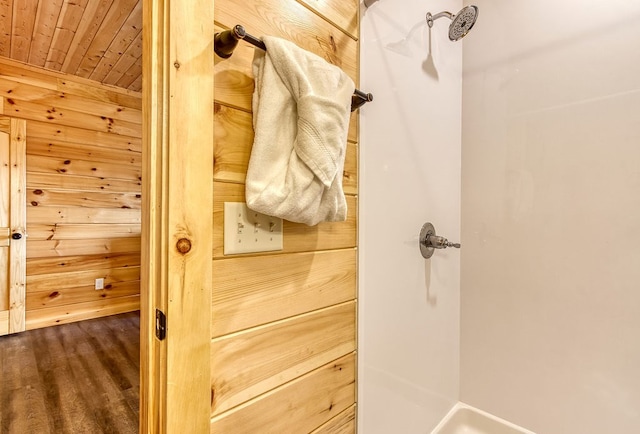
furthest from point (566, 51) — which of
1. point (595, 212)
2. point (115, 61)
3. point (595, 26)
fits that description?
point (115, 61)

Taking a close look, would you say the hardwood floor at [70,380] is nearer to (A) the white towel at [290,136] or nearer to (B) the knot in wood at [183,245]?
(B) the knot in wood at [183,245]

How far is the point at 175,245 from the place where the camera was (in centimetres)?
59

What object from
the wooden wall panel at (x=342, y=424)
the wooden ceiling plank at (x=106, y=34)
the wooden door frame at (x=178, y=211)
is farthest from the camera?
the wooden ceiling plank at (x=106, y=34)

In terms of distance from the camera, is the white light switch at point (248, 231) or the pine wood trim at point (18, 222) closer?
the white light switch at point (248, 231)

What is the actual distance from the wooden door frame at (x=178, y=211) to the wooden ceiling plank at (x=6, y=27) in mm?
2266

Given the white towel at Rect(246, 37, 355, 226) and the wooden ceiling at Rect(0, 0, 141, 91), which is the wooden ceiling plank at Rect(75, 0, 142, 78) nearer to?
the wooden ceiling at Rect(0, 0, 141, 91)

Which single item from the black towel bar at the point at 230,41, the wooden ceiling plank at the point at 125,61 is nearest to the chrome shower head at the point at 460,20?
the black towel bar at the point at 230,41

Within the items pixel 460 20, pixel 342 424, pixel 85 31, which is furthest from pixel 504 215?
pixel 85 31

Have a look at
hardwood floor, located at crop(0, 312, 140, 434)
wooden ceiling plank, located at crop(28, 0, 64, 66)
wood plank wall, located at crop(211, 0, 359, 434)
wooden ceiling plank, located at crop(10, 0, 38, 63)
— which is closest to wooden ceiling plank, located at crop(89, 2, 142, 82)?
wooden ceiling plank, located at crop(28, 0, 64, 66)

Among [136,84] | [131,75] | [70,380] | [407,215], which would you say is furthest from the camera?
[136,84]

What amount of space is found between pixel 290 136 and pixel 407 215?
2.13 ft

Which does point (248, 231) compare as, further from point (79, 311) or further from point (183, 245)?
point (79, 311)

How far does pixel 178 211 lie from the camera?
0.59 metres

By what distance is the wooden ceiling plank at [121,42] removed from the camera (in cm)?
203
